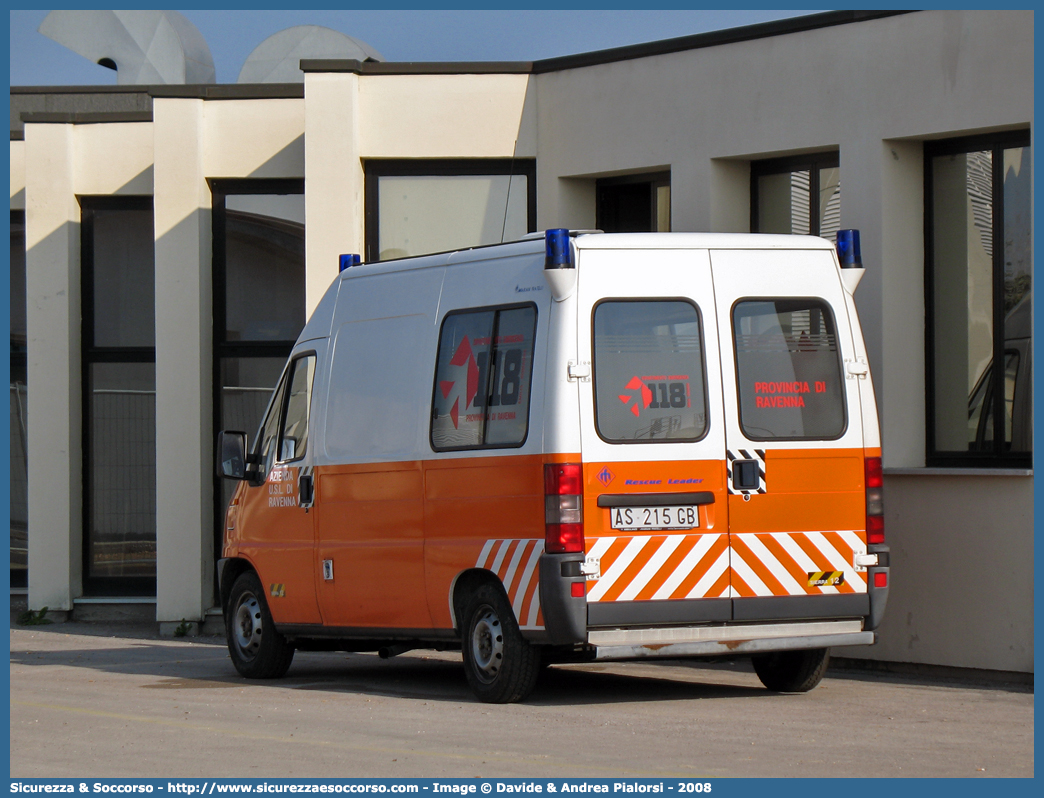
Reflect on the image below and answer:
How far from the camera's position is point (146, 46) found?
69.0 ft

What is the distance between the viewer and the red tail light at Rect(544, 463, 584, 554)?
843 cm

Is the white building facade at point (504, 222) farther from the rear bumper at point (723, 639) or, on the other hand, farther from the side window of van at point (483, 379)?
the side window of van at point (483, 379)

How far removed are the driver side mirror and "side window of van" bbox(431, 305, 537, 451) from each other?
207 centimetres

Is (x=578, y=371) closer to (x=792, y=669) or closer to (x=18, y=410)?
(x=792, y=669)

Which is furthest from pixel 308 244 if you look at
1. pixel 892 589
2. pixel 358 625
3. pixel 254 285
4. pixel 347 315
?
pixel 892 589

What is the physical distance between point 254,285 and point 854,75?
6848mm

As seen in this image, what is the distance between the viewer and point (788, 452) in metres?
8.89

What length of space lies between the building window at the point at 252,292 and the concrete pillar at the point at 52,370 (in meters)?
1.69

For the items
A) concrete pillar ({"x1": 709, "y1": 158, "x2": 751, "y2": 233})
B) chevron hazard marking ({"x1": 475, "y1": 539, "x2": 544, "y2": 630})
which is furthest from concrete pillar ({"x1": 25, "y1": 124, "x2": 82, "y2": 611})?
chevron hazard marking ({"x1": 475, "y1": 539, "x2": 544, "y2": 630})

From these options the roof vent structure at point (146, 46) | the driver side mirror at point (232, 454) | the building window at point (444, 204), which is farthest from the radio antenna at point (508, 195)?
the roof vent structure at point (146, 46)

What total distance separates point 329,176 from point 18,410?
18.9 feet

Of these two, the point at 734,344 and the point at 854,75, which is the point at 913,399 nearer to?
the point at 854,75

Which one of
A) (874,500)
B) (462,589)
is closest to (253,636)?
(462,589)

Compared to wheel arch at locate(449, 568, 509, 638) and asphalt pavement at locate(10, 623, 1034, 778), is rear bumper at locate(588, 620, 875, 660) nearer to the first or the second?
asphalt pavement at locate(10, 623, 1034, 778)
